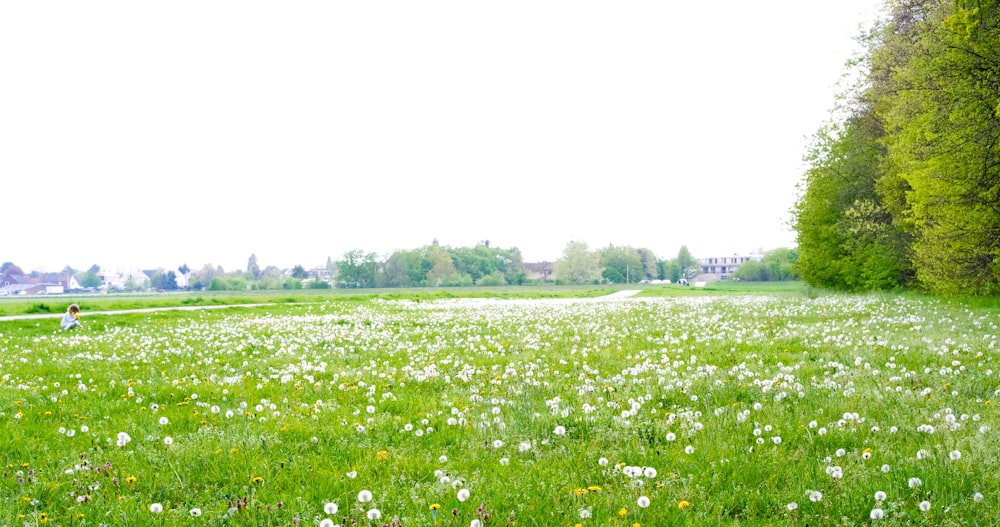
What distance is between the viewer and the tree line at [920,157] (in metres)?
Result: 17.0

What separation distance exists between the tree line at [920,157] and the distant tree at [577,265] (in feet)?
279

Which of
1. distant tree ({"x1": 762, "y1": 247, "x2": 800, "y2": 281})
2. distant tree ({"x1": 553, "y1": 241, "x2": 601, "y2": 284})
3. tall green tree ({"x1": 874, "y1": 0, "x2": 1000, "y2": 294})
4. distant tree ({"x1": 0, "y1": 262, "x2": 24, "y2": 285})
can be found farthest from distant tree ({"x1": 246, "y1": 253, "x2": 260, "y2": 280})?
tall green tree ({"x1": 874, "y1": 0, "x2": 1000, "y2": 294})

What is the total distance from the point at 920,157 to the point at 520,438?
2188 centimetres

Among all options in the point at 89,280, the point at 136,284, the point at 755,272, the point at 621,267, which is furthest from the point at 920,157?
the point at 89,280

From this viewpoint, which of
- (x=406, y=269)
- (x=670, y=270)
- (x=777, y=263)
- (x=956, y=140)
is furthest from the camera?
(x=670, y=270)

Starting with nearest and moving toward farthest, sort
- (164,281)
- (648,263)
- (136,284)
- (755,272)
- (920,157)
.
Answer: (920,157)
(755,272)
(164,281)
(136,284)
(648,263)

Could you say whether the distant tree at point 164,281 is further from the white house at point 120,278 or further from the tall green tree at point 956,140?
the tall green tree at point 956,140

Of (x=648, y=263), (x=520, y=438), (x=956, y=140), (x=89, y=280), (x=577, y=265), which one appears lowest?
(x=520, y=438)

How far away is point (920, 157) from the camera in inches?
809

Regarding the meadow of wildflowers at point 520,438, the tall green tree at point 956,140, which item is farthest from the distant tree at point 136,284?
the tall green tree at point 956,140

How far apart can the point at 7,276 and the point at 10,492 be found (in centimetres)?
15898

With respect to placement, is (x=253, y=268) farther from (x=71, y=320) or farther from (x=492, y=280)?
(x=71, y=320)

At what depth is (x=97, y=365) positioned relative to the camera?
998 cm

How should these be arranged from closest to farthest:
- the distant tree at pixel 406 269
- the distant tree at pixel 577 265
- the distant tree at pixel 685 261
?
the distant tree at pixel 577 265, the distant tree at pixel 406 269, the distant tree at pixel 685 261
